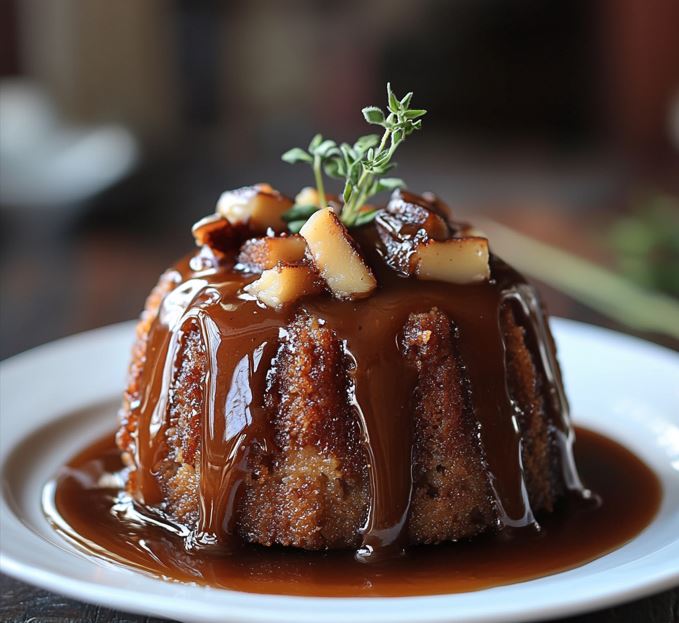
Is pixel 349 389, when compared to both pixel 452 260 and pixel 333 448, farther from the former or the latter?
pixel 452 260

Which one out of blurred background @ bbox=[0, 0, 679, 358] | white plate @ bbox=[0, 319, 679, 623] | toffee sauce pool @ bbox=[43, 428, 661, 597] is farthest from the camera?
blurred background @ bbox=[0, 0, 679, 358]

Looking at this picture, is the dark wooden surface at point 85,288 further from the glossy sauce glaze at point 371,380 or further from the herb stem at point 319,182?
the herb stem at point 319,182

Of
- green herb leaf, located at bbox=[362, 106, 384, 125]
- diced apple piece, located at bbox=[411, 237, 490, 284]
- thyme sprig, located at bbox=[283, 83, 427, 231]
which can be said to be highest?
green herb leaf, located at bbox=[362, 106, 384, 125]

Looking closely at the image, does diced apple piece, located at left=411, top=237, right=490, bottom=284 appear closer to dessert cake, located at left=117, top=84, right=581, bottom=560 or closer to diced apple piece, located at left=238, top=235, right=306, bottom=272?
dessert cake, located at left=117, top=84, right=581, bottom=560

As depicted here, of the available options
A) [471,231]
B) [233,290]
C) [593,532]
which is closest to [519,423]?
[593,532]

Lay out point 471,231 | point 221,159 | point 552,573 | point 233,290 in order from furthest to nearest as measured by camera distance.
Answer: point 221,159
point 471,231
point 233,290
point 552,573

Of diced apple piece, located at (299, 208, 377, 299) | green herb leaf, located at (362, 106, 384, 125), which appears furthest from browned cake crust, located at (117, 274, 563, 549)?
green herb leaf, located at (362, 106, 384, 125)

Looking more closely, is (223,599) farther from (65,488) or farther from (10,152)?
(10,152)
